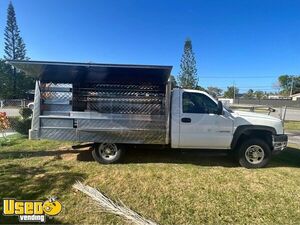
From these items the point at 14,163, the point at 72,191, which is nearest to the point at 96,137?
the point at 72,191

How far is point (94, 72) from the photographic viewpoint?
5.68m

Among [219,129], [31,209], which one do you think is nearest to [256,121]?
[219,129]

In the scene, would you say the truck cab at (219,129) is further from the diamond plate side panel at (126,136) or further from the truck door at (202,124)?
the diamond plate side panel at (126,136)

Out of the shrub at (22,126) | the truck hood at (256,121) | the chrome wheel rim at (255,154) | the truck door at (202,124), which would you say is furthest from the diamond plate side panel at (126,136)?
the shrub at (22,126)

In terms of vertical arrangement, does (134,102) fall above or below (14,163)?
above

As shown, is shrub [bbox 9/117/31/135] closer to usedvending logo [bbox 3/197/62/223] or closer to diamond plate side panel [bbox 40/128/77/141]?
diamond plate side panel [bbox 40/128/77/141]

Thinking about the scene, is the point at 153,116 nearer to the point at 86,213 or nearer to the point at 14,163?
the point at 86,213

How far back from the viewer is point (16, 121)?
1048 centimetres

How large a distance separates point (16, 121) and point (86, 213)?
854cm

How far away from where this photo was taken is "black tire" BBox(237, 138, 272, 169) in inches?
232

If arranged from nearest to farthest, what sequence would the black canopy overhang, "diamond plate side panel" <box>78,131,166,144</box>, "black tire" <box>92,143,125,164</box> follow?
the black canopy overhang < "diamond plate side panel" <box>78,131,166,144</box> < "black tire" <box>92,143,125,164</box>

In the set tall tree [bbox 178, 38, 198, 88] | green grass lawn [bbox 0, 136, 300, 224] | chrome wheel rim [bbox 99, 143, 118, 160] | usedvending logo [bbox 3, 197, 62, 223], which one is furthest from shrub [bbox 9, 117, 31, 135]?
tall tree [bbox 178, 38, 198, 88]

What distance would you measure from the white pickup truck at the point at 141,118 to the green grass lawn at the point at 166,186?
545 mm

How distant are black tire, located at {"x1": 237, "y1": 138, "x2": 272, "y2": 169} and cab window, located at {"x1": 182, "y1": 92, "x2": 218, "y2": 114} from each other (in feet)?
3.91
